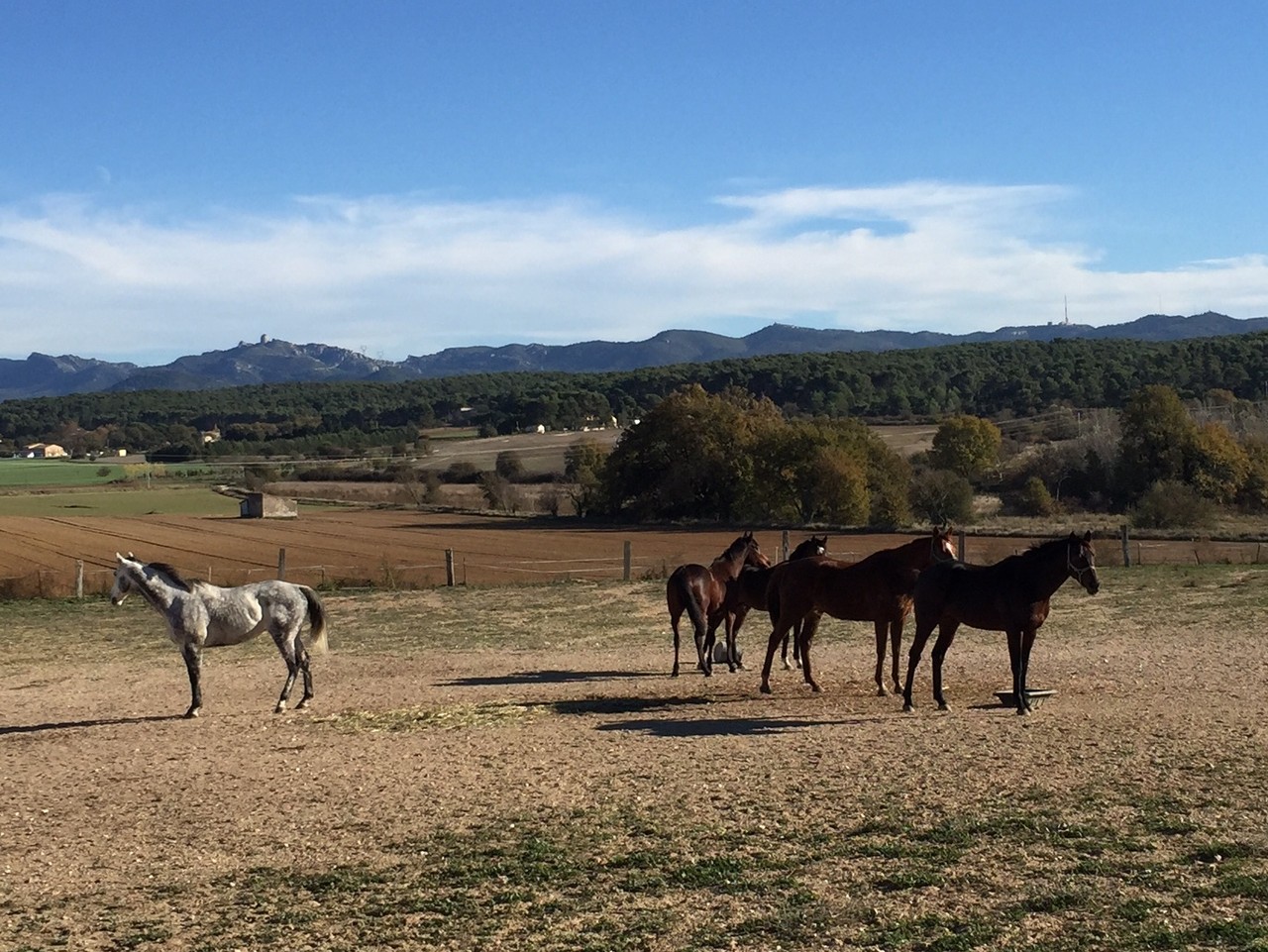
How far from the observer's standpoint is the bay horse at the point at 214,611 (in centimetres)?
1436

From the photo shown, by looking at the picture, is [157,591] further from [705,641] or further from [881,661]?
[881,661]

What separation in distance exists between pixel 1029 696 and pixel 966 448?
2293 inches

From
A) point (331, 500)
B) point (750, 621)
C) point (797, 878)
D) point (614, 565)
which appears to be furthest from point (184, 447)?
point (797, 878)

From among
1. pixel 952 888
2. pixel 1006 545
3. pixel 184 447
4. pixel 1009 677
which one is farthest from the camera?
pixel 184 447

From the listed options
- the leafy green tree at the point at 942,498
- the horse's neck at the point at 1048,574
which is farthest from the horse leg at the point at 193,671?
the leafy green tree at the point at 942,498

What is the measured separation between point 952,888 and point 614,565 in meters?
29.9

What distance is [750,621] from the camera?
22359 millimetres

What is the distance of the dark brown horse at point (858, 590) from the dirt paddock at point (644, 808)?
2.20 feet

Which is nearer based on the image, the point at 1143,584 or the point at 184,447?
the point at 1143,584

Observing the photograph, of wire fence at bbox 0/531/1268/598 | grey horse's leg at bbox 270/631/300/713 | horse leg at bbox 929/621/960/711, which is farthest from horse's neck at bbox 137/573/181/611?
wire fence at bbox 0/531/1268/598

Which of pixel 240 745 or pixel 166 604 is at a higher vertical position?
pixel 166 604

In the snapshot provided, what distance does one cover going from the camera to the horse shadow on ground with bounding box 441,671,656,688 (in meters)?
16.2

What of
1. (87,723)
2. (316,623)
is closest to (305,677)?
(316,623)

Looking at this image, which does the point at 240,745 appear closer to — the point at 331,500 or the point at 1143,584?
the point at 1143,584
